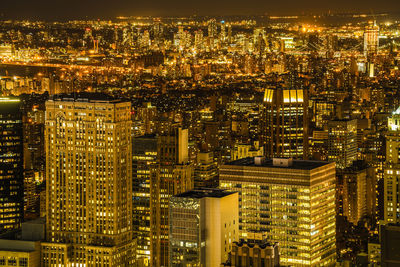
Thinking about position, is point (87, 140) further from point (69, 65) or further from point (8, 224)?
point (69, 65)

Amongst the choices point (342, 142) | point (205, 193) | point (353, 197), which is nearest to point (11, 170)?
point (353, 197)

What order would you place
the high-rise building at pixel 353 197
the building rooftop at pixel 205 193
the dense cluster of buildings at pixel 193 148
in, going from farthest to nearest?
the high-rise building at pixel 353 197
the dense cluster of buildings at pixel 193 148
the building rooftop at pixel 205 193

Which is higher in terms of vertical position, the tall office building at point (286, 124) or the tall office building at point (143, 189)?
the tall office building at point (286, 124)

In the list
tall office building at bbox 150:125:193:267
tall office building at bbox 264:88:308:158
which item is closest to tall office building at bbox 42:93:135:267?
tall office building at bbox 150:125:193:267

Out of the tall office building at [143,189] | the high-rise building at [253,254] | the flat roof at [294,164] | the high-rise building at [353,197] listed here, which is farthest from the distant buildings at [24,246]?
the high-rise building at [353,197]

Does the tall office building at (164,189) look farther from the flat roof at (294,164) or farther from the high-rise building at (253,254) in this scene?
the high-rise building at (253,254)

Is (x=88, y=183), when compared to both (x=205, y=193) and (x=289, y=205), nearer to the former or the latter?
(x=205, y=193)
